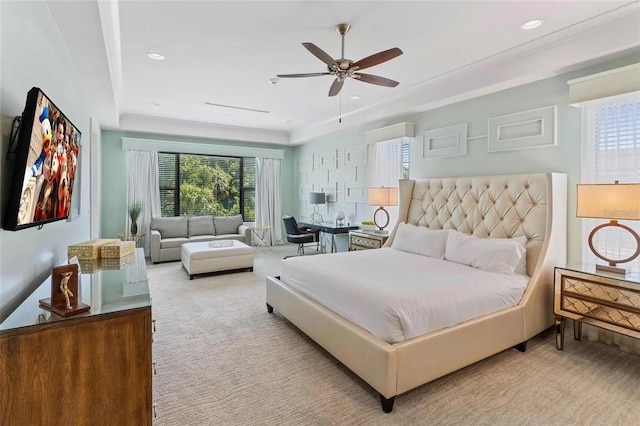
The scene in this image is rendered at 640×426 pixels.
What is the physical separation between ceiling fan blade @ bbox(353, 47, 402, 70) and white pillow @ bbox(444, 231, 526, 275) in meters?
1.91

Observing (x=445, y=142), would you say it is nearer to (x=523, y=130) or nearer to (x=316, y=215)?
(x=523, y=130)

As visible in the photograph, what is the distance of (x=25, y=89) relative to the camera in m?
1.69

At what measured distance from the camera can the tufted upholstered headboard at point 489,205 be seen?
300 centimetres

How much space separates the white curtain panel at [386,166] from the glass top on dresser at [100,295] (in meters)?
3.99

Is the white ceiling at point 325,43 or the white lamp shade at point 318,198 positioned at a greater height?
the white ceiling at point 325,43

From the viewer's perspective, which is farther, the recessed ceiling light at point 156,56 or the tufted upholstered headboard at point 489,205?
the recessed ceiling light at point 156,56

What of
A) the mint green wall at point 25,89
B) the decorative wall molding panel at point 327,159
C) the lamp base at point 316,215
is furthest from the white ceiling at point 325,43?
the lamp base at point 316,215

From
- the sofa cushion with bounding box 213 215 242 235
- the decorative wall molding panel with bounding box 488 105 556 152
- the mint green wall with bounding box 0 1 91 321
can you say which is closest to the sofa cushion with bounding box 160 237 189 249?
the sofa cushion with bounding box 213 215 242 235

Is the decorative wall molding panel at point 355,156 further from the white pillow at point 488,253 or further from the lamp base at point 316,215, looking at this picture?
the white pillow at point 488,253

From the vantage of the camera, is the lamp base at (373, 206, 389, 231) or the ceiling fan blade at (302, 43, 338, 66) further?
the lamp base at (373, 206, 389, 231)

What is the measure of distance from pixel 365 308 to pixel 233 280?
3.11 metres

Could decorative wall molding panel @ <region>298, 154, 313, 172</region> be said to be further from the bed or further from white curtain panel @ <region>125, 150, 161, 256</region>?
the bed

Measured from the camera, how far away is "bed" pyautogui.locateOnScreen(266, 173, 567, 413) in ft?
6.52

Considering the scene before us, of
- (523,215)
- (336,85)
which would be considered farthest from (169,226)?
(523,215)
